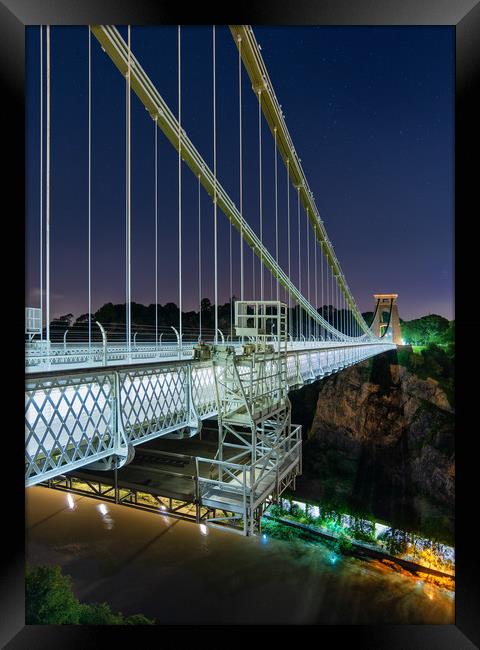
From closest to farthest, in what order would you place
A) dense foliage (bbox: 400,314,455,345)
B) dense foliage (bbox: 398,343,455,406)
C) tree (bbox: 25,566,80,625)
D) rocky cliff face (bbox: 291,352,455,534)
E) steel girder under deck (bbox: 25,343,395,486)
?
steel girder under deck (bbox: 25,343,395,486) < tree (bbox: 25,566,80,625) < rocky cliff face (bbox: 291,352,455,534) < dense foliage (bbox: 400,314,455,345) < dense foliage (bbox: 398,343,455,406)

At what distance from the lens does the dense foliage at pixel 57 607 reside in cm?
500

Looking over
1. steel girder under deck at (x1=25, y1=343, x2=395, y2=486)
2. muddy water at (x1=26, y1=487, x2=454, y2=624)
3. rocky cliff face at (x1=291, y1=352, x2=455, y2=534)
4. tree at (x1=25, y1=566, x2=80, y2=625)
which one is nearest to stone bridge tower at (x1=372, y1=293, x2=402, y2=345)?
rocky cliff face at (x1=291, y1=352, x2=455, y2=534)

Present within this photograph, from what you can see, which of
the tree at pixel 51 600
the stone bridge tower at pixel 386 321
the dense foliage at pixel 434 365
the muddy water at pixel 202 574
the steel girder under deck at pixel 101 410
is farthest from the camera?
the stone bridge tower at pixel 386 321

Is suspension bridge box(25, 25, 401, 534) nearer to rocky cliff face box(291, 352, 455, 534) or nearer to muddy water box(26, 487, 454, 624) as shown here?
muddy water box(26, 487, 454, 624)

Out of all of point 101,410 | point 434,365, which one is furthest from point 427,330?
point 101,410

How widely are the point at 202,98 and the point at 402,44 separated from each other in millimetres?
4537

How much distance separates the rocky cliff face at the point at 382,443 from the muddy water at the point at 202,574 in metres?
4.02

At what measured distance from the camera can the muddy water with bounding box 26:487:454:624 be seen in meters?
5.75

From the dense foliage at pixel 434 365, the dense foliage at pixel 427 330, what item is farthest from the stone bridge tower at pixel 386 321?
the dense foliage at pixel 427 330

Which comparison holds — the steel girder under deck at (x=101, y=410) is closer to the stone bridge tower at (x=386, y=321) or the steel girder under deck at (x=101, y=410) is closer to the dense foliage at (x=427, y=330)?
the dense foliage at (x=427, y=330)

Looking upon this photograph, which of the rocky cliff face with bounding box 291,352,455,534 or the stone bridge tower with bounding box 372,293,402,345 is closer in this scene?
the rocky cliff face with bounding box 291,352,455,534

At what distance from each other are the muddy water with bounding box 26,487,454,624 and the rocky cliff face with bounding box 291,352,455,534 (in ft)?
13.2
